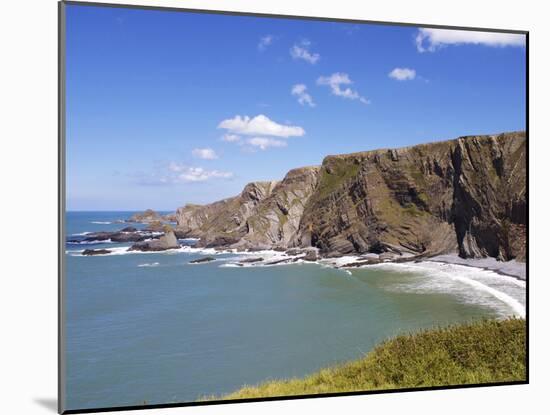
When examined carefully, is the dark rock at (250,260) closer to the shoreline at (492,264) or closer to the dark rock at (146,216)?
the dark rock at (146,216)

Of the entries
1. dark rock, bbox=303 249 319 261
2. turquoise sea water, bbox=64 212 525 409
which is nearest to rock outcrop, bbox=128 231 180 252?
turquoise sea water, bbox=64 212 525 409

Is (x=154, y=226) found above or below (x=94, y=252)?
above

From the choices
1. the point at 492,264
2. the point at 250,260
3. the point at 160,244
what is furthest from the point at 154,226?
the point at 492,264

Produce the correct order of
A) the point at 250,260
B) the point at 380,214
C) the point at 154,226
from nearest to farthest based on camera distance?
the point at 154,226
the point at 250,260
the point at 380,214

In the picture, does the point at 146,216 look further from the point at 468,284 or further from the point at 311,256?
the point at 468,284

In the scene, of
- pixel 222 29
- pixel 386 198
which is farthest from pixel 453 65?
pixel 386 198

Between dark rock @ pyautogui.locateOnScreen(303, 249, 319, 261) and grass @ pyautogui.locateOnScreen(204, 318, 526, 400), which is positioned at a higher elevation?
dark rock @ pyautogui.locateOnScreen(303, 249, 319, 261)

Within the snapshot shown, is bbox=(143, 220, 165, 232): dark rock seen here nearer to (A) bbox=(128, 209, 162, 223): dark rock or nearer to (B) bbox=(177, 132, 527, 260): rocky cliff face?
(A) bbox=(128, 209, 162, 223): dark rock

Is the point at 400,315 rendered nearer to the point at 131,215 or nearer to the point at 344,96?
the point at 344,96
